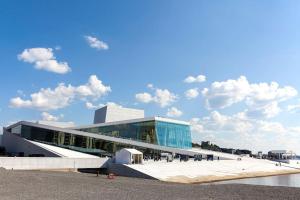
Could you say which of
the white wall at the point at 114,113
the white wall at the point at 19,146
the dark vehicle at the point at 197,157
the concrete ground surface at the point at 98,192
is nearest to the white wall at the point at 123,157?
the white wall at the point at 19,146

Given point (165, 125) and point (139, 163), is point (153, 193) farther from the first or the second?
point (165, 125)

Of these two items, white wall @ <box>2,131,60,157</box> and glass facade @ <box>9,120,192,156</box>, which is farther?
glass facade @ <box>9,120,192,156</box>

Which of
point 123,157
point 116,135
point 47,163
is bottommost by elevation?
point 47,163

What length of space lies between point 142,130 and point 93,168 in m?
26.1

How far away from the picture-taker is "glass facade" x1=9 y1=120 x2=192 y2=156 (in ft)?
186

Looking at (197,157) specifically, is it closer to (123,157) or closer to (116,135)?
(123,157)

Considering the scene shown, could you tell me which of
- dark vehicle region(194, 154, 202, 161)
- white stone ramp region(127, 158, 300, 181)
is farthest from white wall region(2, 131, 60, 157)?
dark vehicle region(194, 154, 202, 161)

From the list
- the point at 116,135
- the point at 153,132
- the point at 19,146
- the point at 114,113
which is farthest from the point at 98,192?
the point at 114,113

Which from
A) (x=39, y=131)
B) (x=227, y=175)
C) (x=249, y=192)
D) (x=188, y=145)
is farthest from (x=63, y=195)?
(x=188, y=145)

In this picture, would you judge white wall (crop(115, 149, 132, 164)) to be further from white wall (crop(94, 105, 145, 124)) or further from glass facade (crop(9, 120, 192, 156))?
white wall (crop(94, 105, 145, 124))

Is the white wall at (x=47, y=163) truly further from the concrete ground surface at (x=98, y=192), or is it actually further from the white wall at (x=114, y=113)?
the white wall at (x=114, y=113)

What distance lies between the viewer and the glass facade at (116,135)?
56781mm

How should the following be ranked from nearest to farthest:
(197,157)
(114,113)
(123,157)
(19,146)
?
(123,157) → (19,146) → (197,157) → (114,113)

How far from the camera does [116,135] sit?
67188mm
